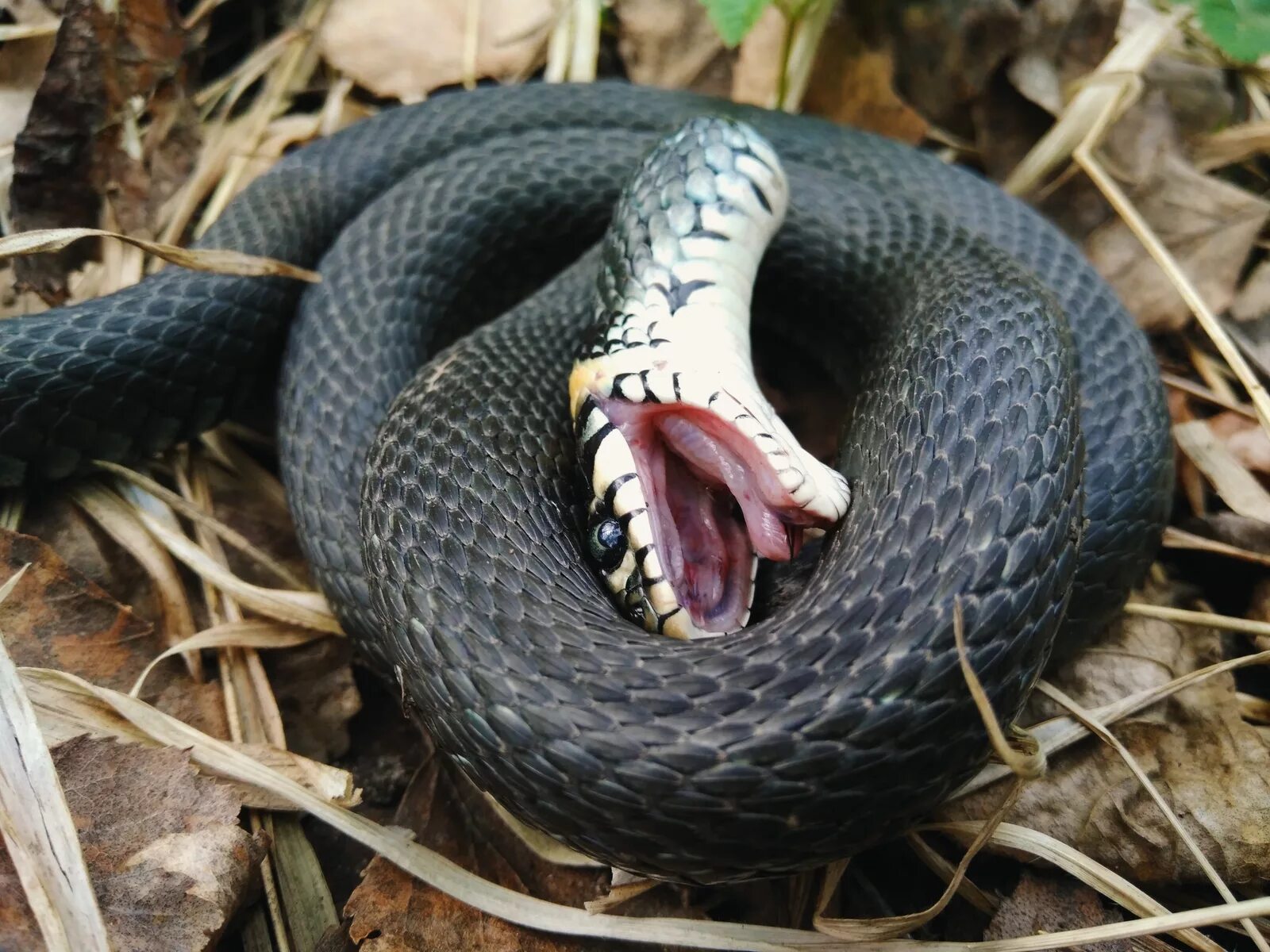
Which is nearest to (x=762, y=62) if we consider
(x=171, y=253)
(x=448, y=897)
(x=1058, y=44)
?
(x=1058, y=44)

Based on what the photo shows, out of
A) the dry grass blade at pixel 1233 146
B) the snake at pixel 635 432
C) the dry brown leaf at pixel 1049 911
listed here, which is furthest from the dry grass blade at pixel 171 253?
the dry grass blade at pixel 1233 146

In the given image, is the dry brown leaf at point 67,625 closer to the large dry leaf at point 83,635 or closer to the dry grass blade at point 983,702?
the large dry leaf at point 83,635

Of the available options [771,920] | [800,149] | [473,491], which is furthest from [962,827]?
[800,149]

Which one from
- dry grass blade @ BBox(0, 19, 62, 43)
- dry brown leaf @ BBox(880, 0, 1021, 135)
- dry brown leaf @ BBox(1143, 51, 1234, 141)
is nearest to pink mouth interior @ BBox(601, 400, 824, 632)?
dry brown leaf @ BBox(880, 0, 1021, 135)

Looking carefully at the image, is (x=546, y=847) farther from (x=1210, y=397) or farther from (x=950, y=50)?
(x=950, y=50)

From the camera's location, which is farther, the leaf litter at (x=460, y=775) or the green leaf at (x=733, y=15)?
the green leaf at (x=733, y=15)
